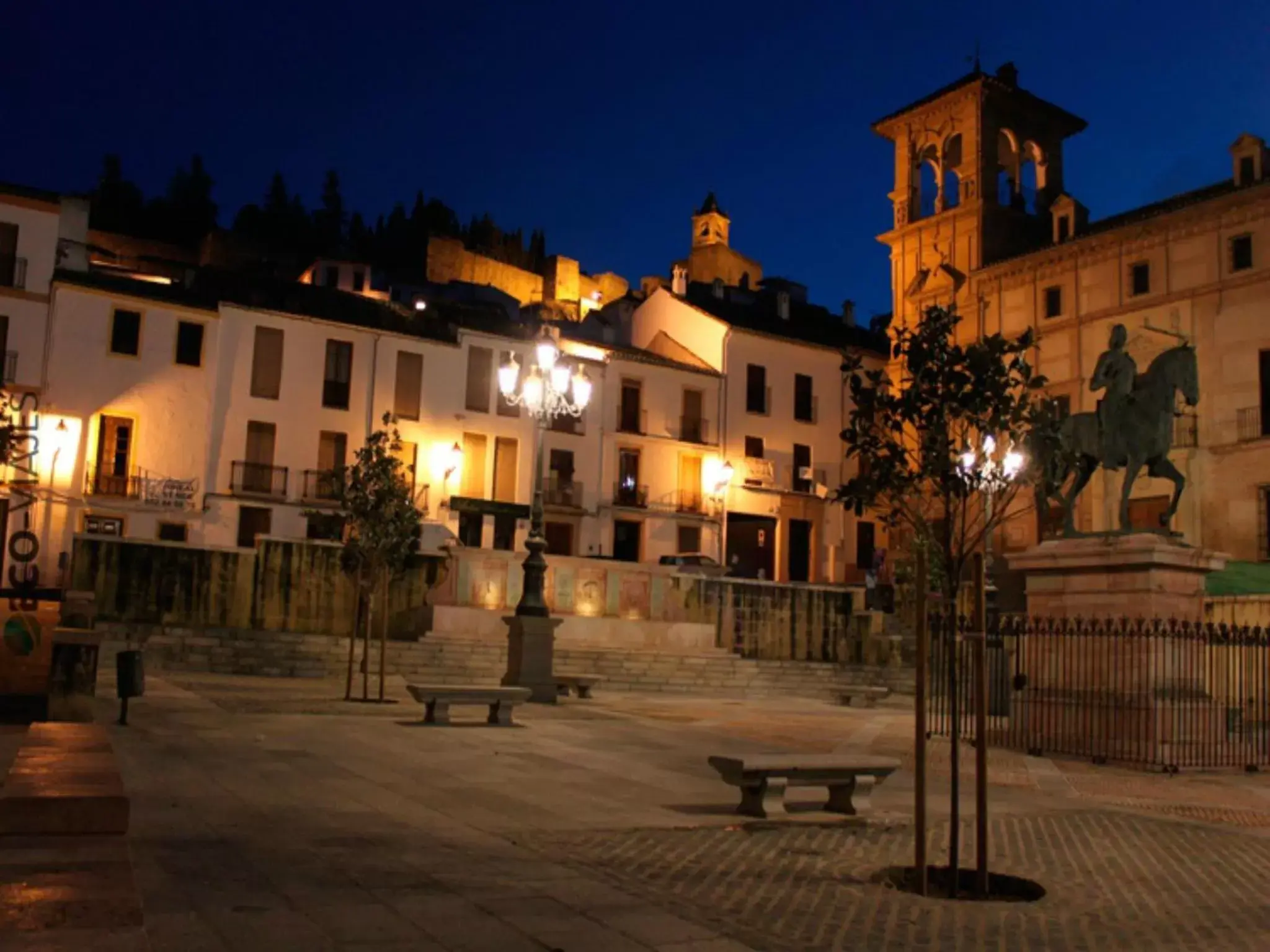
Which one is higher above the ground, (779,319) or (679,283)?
(679,283)

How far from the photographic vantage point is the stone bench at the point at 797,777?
9820mm

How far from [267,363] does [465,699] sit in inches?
1116

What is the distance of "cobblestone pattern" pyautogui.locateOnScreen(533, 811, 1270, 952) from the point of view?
6.30 meters

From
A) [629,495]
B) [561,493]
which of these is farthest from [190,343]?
[629,495]

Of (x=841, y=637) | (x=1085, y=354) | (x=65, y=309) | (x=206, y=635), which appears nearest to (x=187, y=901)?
(x=206, y=635)

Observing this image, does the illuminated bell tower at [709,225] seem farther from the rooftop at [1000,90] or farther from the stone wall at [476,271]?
the rooftop at [1000,90]

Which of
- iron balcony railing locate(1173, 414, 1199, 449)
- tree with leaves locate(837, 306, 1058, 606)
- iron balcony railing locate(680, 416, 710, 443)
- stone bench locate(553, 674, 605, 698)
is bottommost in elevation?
stone bench locate(553, 674, 605, 698)

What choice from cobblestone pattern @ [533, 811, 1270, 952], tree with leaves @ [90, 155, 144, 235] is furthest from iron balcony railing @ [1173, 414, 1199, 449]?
tree with leaves @ [90, 155, 144, 235]

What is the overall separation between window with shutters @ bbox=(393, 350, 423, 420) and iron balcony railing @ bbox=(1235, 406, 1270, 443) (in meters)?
26.9

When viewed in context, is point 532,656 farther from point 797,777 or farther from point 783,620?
point 783,620

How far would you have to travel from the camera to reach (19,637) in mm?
19312

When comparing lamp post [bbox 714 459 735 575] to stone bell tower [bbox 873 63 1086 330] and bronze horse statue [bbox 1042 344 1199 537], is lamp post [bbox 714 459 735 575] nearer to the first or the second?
stone bell tower [bbox 873 63 1086 330]

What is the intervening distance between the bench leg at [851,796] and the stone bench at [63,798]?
5.77m

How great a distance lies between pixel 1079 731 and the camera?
51.1 feet
